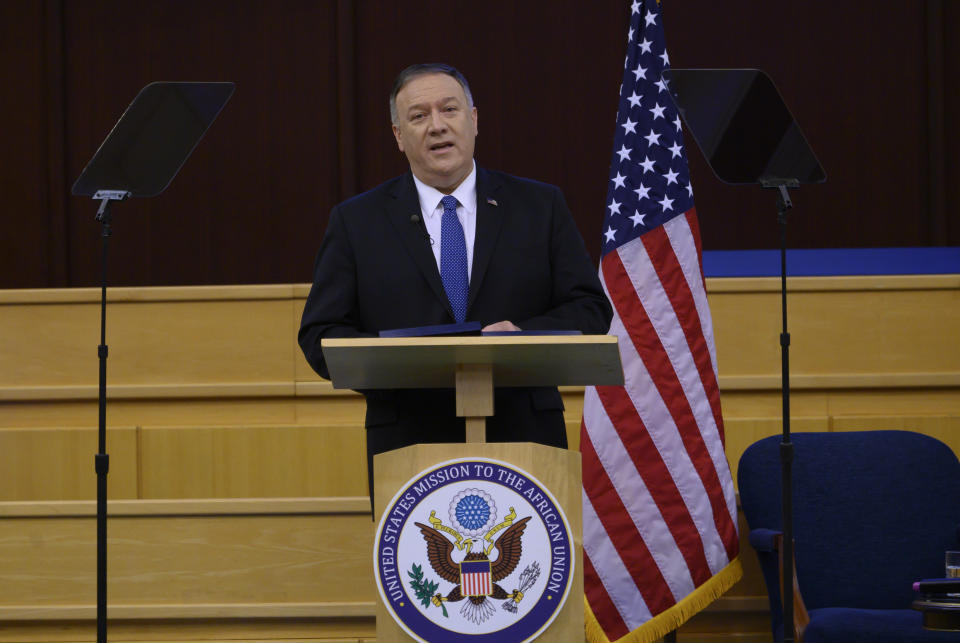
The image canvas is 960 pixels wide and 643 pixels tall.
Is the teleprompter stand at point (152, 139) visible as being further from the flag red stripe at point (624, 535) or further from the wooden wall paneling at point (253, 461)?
the flag red stripe at point (624, 535)

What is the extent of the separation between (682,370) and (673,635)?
0.73 metres

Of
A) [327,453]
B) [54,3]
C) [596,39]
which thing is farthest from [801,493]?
[54,3]

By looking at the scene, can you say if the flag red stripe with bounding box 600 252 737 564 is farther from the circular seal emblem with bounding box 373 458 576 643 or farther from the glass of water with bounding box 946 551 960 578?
the circular seal emblem with bounding box 373 458 576 643

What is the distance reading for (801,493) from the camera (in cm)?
306

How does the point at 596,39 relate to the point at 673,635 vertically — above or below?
above

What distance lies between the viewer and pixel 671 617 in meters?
3.06

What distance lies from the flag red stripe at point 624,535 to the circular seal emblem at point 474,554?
Result: 1314mm

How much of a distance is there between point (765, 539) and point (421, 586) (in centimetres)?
125

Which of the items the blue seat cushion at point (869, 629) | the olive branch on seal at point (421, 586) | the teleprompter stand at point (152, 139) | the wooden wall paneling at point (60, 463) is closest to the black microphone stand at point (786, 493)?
the blue seat cushion at point (869, 629)

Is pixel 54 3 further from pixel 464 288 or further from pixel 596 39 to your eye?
pixel 464 288

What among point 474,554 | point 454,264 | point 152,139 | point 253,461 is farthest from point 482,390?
point 253,461

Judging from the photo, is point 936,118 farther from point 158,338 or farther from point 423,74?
point 423,74

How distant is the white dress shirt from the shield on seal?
2.39 ft

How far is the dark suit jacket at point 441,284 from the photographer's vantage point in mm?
2221
